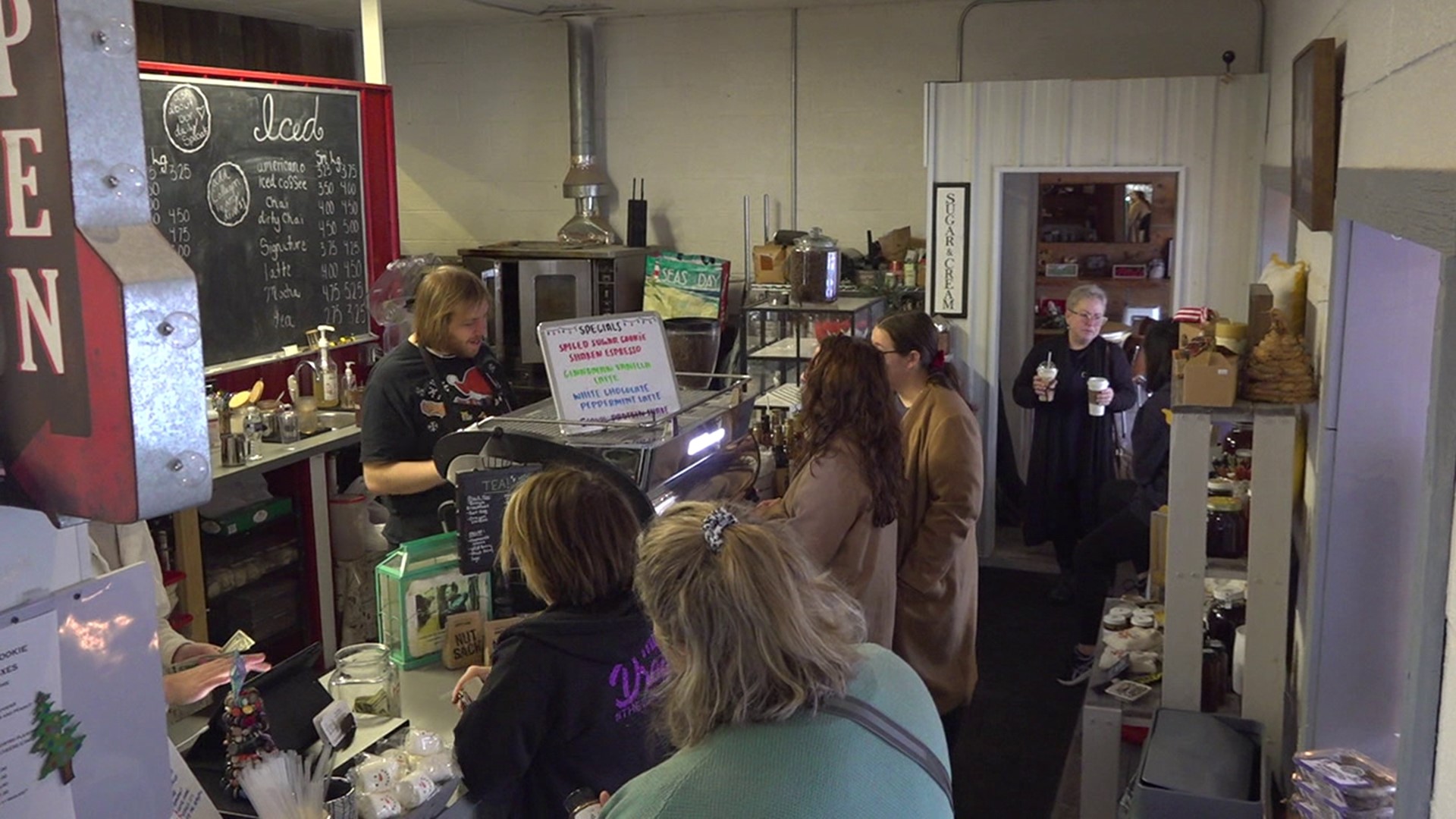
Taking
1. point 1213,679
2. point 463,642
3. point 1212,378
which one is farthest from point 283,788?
point 1213,679

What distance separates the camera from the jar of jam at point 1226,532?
335 centimetres

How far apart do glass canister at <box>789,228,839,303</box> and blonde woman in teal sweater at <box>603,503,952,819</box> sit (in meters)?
3.99

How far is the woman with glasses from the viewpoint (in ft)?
19.3

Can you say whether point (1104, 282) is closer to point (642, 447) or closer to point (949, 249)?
point (949, 249)

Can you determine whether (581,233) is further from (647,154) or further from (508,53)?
(508,53)

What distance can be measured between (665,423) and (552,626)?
67cm

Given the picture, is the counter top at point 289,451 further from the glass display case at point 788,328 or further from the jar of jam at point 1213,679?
the jar of jam at point 1213,679

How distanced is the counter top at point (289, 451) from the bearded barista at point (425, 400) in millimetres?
988

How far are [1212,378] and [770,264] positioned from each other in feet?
11.9

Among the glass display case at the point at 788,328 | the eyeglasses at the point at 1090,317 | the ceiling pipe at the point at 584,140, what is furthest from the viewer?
the ceiling pipe at the point at 584,140

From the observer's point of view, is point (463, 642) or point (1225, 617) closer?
point (463, 642)

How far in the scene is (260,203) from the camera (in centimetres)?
568

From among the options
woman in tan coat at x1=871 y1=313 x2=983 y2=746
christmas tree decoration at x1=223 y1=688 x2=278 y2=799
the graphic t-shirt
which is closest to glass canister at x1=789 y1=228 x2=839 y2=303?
woman in tan coat at x1=871 y1=313 x2=983 y2=746

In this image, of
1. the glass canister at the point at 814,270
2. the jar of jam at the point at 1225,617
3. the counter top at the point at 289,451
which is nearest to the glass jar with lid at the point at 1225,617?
the jar of jam at the point at 1225,617
